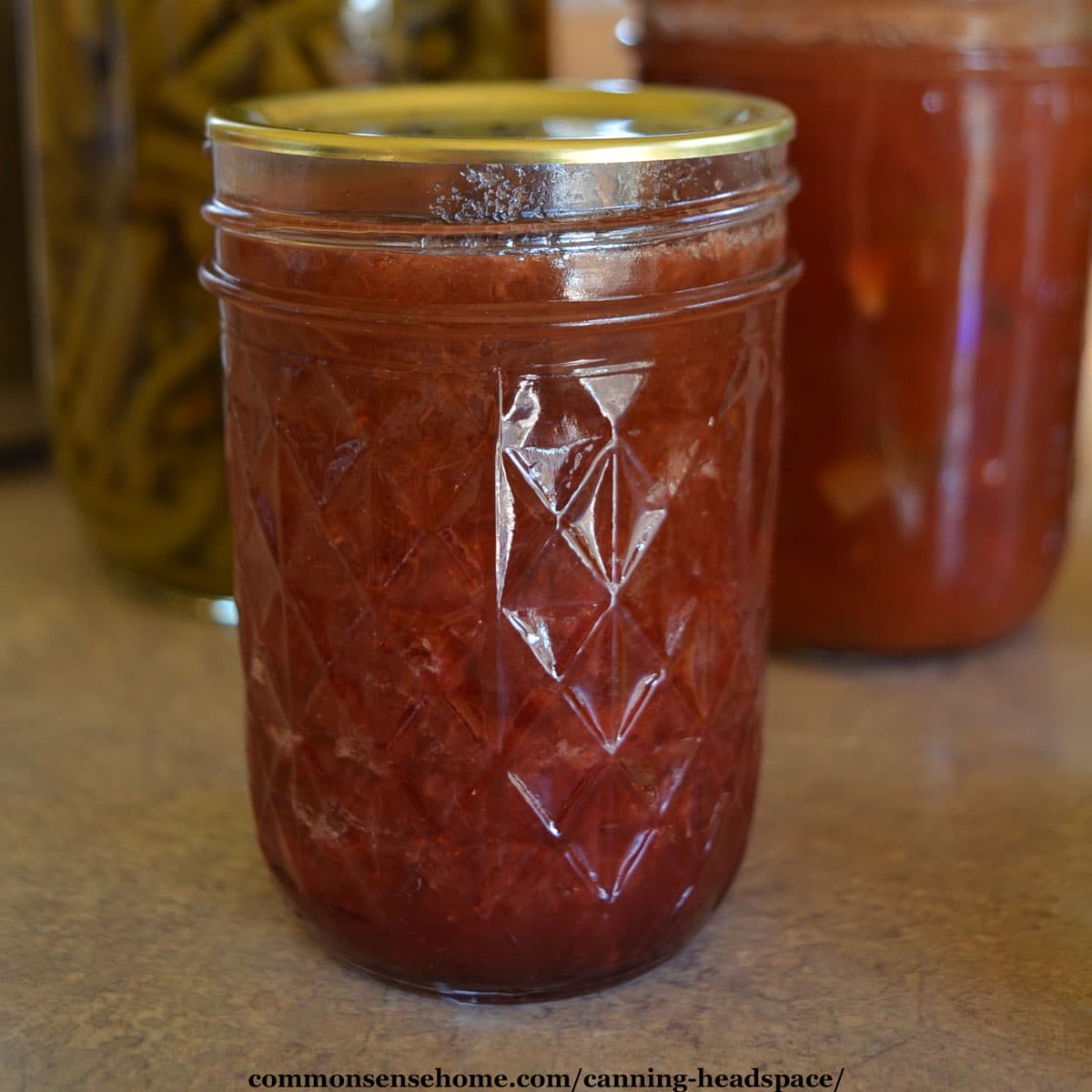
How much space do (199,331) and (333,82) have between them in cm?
16

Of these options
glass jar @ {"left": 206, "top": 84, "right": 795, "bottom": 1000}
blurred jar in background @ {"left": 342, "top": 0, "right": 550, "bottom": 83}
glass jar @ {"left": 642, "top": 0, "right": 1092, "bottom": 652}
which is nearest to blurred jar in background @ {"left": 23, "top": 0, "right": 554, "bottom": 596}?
blurred jar in background @ {"left": 342, "top": 0, "right": 550, "bottom": 83}

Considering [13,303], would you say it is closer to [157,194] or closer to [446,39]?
[157,194]

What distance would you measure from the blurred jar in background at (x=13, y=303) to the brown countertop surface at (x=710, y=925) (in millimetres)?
282

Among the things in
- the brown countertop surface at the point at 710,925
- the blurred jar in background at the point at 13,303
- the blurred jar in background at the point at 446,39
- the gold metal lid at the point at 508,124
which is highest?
the blurred jar in background at the point at 446,39

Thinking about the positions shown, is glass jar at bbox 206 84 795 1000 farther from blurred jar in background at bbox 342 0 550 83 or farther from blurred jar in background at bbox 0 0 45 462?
blurred jar in background at bbox 0 0 45 462

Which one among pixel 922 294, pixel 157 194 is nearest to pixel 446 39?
pixel 157 194

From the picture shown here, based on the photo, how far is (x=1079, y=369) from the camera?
2.92 ft

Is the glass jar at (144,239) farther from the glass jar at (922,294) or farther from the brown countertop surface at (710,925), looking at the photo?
the glass jar at (922,294)

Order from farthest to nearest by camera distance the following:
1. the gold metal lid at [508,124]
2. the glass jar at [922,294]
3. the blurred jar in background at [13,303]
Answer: the blurred jar in background at [13,303] < the glass jar at [922,294] < the gold metal lid at [508,124]

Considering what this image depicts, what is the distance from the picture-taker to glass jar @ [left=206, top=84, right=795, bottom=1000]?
0.49 meters

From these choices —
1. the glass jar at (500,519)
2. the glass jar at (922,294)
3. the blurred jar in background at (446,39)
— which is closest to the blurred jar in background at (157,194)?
the blurred jar in background at (446,39)

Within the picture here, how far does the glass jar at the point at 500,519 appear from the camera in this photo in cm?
49

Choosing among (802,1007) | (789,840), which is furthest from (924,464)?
(802,1007)

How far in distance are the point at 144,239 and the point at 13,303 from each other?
30 centimetres
